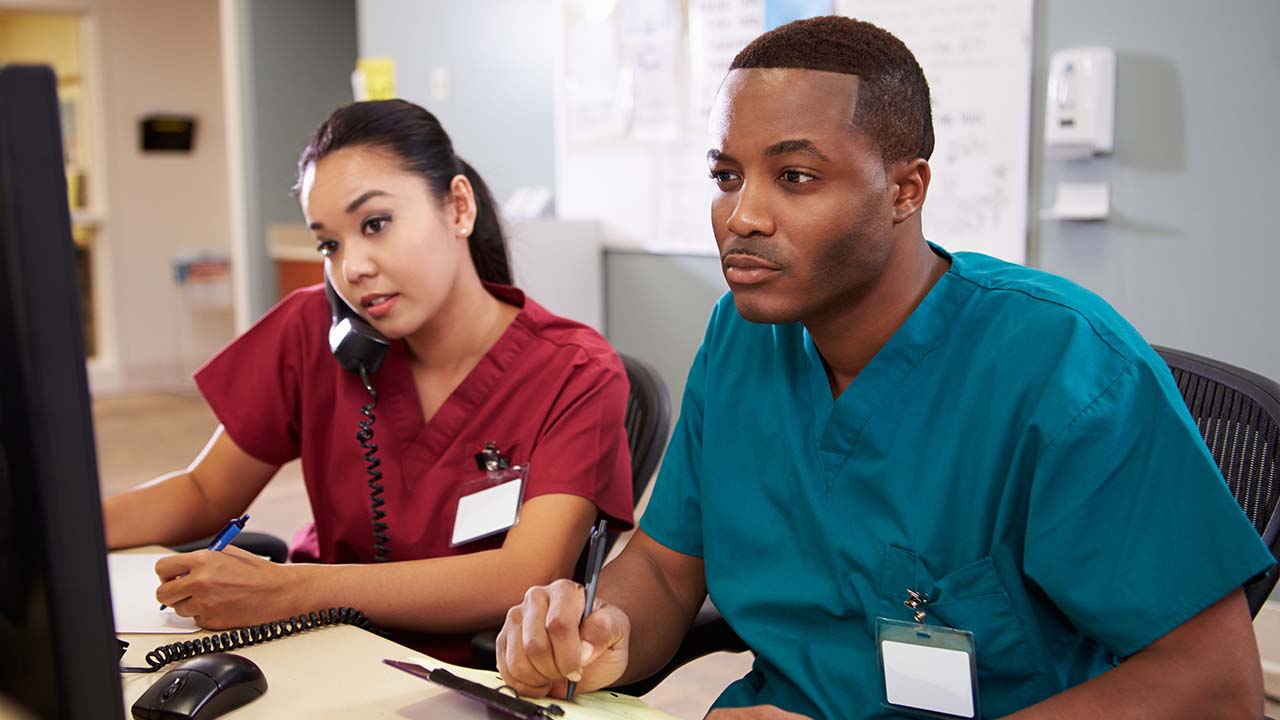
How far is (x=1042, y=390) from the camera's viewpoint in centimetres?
98

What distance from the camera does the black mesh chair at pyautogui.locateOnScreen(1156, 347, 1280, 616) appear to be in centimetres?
113

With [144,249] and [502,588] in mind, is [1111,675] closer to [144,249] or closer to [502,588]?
[502,588]

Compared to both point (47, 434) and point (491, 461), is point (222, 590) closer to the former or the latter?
point (491, 461)

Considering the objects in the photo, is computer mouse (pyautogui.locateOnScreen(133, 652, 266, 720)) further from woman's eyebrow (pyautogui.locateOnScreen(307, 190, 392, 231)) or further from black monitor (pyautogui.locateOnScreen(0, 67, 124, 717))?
woman's eyebrow (pyautogui.locateOnScreen(307, 190, 392, 231))

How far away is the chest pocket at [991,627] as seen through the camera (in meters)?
1.00

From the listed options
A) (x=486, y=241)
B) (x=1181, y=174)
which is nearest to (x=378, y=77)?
(x=1181, y=174)

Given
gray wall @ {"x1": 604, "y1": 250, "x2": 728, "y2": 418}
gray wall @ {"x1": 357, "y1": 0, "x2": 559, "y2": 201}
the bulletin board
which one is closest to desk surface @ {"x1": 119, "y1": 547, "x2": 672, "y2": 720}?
the bulletin board

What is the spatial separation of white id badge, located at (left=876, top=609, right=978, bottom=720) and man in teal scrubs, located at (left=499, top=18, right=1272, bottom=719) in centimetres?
2

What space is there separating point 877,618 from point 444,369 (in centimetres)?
76

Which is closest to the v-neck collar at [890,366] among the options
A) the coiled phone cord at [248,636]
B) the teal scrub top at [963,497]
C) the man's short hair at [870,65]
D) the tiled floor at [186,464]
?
the teal scrub top at [963,497]

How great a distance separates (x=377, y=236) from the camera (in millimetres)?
1495

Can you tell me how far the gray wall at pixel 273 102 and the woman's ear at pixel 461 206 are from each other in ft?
14.2

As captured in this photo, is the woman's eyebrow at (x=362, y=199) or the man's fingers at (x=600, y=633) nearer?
the man's fingers at (x=600, y=633)

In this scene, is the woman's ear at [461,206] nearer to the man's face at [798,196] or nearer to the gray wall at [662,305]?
the man's face at [798,196]
